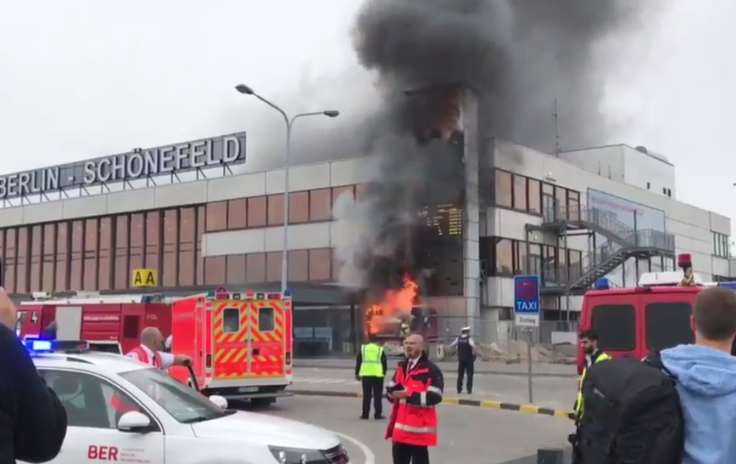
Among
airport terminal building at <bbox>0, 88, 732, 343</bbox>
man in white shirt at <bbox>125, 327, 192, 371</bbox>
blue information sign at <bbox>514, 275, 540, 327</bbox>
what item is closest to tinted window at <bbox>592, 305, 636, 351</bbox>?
man in white shirt at <bbox>125, 327, 192, 371</bbox>

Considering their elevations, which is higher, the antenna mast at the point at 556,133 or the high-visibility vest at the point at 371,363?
the antenna mast at the point at 556,133

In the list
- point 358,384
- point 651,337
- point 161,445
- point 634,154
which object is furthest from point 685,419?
point 634,154

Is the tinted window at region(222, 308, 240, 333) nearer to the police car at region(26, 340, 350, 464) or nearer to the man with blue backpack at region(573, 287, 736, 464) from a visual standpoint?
the police car at region(26, 340, 350, 464)

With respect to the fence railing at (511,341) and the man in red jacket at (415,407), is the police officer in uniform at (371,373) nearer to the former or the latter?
the man in red jacket at (415,407)

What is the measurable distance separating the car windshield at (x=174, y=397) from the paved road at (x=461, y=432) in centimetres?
408

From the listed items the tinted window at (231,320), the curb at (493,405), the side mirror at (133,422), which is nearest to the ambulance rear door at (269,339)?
the tinted window at (231,320)

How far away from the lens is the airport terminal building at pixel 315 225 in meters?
38.2

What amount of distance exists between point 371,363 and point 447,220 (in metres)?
22.3

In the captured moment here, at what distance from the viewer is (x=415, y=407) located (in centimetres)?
684

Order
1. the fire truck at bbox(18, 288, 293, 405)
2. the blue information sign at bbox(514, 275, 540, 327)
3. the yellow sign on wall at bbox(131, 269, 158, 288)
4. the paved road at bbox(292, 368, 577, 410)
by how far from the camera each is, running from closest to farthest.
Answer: the fire truck at bbox(18, 288, 293, 405), the blue information sign at bbox(514, 275, 540, 327), the paved road at bbox(292, 368, 577, 410), the yellow sign on wall at bbox(131, 269, 158, 288)

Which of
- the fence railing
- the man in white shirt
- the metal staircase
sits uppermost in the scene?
the metal staircase

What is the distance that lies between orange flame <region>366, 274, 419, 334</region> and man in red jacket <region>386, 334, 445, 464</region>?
27.7 m

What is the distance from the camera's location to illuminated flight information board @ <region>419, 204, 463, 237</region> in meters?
36.7

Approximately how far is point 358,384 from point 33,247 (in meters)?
36.6
